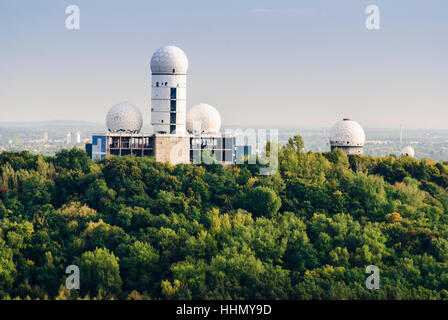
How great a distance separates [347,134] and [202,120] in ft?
55.9

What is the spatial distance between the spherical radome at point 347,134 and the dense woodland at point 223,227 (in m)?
8.86

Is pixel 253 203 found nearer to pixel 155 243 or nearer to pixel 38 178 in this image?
pixel 155 243

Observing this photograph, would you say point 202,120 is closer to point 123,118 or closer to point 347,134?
point 123,118

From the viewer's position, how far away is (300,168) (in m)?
66.6

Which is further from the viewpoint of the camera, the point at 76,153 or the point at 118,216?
the point at 76,153

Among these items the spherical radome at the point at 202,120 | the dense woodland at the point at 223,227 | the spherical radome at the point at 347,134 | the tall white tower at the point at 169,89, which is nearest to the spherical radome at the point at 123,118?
the tall white tower at the point at 169,89

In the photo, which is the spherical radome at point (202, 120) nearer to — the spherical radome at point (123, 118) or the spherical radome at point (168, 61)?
the spherical radome at point (168, 61)

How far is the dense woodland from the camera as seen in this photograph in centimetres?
4650

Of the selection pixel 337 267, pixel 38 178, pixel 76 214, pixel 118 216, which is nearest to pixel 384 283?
pixel 337 267

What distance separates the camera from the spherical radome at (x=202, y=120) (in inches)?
2869

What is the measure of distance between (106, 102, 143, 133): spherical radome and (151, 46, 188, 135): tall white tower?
2.37 metres

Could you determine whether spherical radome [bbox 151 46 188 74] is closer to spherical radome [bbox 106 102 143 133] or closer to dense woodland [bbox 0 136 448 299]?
spherical radome [bbox 106 102 143 133]

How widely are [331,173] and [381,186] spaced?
19.7ft

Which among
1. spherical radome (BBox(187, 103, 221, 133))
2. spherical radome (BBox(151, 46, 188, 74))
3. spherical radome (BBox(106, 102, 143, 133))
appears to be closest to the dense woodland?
spherical radome (BBox(106, 102, 143, 133))
